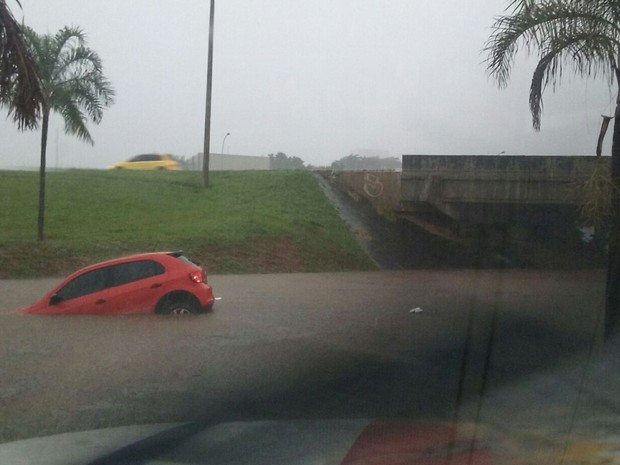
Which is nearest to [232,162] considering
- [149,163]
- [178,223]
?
[149,163]

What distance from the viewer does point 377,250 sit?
32.4 meters

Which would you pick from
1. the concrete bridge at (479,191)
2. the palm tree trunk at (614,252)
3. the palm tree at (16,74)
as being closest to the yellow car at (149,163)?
the concrete bridge at (479,191)

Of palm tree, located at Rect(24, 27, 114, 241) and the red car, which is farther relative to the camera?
palm tree, located at Rect(24, 27, 114, 241)

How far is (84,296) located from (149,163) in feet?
118

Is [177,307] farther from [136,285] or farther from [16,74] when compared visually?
[16,74]

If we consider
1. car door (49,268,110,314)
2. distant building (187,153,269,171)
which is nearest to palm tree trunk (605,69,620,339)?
car door (49,268,110,314)

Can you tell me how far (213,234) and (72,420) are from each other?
21575 mm

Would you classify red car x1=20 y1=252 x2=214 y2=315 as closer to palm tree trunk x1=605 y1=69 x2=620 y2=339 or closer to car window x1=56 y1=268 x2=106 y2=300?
car window x1=56 y1=268 x2=106 y2=300

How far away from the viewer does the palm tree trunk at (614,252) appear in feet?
37.2

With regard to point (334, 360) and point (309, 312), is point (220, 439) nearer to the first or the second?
point (334, 360)

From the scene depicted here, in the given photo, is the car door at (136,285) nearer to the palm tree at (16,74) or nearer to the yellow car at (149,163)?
the palm tree at (16,74)

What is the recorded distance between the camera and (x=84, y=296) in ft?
50.5

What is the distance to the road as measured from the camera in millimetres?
8445

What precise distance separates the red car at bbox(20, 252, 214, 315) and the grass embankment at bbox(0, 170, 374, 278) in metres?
9.51
